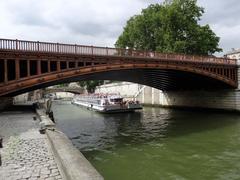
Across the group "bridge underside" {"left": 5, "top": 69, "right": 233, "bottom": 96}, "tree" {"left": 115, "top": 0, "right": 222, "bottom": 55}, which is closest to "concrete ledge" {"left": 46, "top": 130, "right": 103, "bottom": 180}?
"bridge underside" {"left": 5, "top": 69, "right": 233, "bottom": 96}

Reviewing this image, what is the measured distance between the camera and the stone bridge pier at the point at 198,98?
33.2 meters

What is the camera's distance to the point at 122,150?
48.8 feet

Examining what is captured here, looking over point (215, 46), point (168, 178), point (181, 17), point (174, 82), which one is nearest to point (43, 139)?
point (168, 178)

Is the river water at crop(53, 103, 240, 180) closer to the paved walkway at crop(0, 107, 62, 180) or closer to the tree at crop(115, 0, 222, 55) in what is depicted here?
the paved walkway at crop(0, 107, 62, 180)

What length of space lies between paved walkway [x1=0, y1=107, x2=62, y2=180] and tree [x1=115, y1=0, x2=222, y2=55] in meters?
38.4

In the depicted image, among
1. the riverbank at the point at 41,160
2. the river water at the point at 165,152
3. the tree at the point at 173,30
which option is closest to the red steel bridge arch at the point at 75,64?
the river water at the point at 165,152

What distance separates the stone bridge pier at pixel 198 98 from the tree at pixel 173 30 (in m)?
7.88

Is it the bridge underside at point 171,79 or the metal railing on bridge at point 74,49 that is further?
the bridge underside at point 171,79

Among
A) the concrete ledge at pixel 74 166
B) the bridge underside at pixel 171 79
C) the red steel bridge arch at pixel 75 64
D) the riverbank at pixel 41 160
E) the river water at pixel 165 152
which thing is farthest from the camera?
the bridge underside at pixel 171 79

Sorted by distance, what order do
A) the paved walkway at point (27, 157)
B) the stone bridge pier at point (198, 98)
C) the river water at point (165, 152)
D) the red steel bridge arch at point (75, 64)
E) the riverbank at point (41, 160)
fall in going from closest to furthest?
the riverbank at point (41, 160) → the paved walkway at point (27, 157) → the river water at point (165, 152) → the red steel bridge arch at point (75, 64) → the stone bridge pier at point (198, 98)

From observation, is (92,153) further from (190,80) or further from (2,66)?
(190,80)

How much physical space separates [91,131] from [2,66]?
27.9 feet

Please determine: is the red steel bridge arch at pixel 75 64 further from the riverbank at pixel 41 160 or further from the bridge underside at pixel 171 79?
the riverbank at pixel 41 160

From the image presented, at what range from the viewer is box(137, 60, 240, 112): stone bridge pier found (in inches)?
1308
